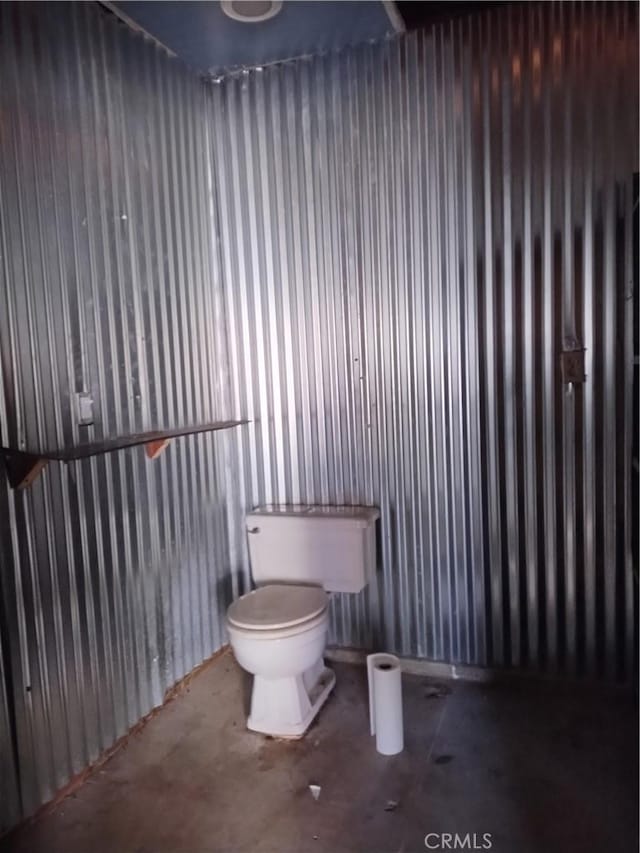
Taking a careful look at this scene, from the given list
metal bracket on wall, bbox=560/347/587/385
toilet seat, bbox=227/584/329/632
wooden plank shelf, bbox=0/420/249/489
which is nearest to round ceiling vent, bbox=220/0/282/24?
wooden plank shelf, bbox=0/420/249/489

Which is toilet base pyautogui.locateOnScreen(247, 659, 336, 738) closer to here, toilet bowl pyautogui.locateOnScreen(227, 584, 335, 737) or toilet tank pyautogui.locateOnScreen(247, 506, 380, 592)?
toilet bowl pyautogui.locateOnScreen(227, 584, 335, 737)

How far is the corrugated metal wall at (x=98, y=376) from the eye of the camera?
1.82m

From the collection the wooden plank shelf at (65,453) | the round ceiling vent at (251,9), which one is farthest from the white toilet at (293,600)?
the round ceiling vent at (251,9)

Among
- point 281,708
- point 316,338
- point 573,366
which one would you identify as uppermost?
point 316,338

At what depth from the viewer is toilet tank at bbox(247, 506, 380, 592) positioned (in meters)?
2.53

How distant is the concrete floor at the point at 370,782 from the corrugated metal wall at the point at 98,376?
212 mm

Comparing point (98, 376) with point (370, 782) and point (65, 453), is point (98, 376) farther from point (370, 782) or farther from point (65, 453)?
point (370, 782)

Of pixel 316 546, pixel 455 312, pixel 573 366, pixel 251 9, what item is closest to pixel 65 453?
pixel 316 546

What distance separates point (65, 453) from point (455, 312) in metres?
1.51

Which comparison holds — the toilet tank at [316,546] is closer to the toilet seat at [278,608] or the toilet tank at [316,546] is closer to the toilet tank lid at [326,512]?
the toilet tank lid at [326,512]

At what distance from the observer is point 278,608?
228 cm

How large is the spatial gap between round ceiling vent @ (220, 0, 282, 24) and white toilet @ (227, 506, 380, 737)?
6.17ft

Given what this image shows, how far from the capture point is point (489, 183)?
238 cm

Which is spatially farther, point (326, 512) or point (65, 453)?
point (326, 512)
